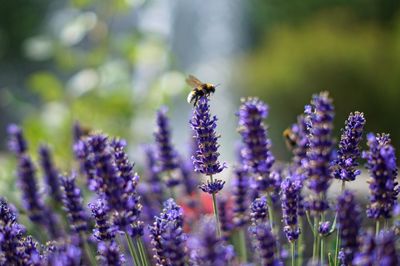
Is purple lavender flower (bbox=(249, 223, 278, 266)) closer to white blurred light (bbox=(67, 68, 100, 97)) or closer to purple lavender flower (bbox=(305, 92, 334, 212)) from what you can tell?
purple lavender flower (bbox=(305, 92, 334, 212))

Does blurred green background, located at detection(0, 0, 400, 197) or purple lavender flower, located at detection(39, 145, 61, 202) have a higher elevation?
blurred green background, located at detection(0, 0, 400, 197)

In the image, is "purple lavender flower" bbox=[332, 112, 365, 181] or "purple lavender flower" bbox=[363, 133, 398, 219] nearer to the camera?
"purple lavender flower" bbox=[363, 133, 398, 219]

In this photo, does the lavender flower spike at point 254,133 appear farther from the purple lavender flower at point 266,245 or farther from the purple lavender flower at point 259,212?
the purple lavender flower at point 266,245

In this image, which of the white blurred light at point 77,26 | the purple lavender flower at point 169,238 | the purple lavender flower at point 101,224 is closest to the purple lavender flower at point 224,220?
the purple lavender flower at point 169,238

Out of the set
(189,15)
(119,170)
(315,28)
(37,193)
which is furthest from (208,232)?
(189,15)

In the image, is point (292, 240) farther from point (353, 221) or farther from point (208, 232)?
point (208, 232)

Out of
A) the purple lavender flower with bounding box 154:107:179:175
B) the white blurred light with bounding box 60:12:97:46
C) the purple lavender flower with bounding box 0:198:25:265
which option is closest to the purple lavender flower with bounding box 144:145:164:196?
the purple lavender flower with bounding box 154:107:179:175
